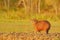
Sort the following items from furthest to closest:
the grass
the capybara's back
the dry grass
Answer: the grass, the capybara's back, the dry grass

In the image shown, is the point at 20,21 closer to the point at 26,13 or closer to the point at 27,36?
the point at 26,13

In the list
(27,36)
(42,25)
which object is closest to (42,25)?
(42,25)

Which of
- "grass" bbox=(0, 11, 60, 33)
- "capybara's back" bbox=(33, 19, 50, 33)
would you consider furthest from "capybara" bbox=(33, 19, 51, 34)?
"grass" bbox=(0, 11, 60, 33)

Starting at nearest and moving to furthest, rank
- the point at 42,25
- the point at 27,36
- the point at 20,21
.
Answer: the point at 27,36 → the point at 42,25 → the point at 20,21

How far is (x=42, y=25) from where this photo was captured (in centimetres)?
310

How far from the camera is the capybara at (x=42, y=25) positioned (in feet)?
10.1

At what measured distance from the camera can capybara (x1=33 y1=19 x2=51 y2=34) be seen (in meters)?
3.08

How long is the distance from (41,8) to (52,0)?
237 millimetres

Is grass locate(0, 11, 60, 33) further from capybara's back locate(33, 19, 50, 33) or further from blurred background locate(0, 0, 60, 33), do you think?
capybara's back locate(33, 19, 50, 33)

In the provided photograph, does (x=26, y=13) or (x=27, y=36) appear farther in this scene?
(x=26, y=13)

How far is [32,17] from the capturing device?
3336 millimetres

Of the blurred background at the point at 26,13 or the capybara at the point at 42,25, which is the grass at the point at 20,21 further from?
the capybara at the point at 42,25

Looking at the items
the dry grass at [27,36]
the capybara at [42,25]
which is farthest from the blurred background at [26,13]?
the dry grass at [27,36]

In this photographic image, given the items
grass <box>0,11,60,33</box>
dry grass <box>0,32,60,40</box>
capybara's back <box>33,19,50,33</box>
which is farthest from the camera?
grass <box>0,11,60,33</box>
